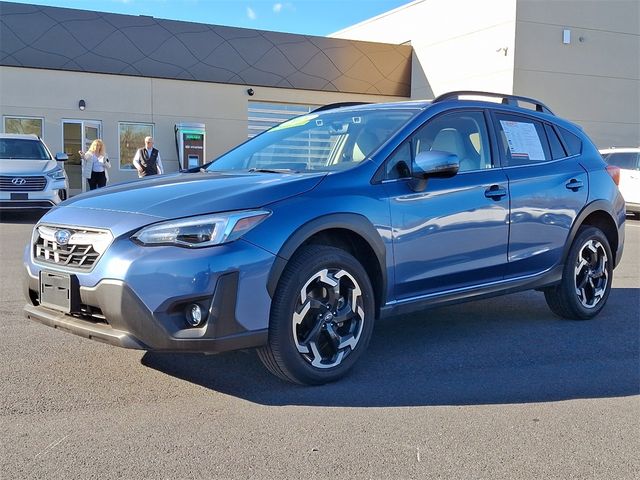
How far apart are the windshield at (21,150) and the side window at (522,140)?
37.2 ft

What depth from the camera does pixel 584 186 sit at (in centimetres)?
534

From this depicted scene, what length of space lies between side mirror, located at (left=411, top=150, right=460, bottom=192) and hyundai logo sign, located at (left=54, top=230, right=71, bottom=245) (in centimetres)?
206

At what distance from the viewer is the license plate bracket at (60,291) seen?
345cm

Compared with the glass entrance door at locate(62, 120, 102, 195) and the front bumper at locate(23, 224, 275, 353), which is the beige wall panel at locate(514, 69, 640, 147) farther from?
the front bumper at locate(23, 224, 275, 353)

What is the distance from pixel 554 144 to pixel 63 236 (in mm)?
3883

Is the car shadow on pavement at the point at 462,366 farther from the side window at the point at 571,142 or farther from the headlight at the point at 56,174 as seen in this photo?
the headlight at the point at 56,174

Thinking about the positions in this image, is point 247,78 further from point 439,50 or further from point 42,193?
point 42,193

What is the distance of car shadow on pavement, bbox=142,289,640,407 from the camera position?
12.2ft

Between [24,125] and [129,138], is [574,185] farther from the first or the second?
[24,125]

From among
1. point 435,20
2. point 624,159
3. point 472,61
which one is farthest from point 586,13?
point 624,159

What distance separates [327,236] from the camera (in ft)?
12.7

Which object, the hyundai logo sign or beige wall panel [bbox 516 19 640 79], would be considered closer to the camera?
the hyundai logo sign

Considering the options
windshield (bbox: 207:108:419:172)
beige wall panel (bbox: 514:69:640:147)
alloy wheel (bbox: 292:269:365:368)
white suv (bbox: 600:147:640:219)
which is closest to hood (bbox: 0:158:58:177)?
windshield (bbox: 207:108:419:172)

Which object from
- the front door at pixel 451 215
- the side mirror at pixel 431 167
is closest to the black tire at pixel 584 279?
the front door at pixel 451 215
